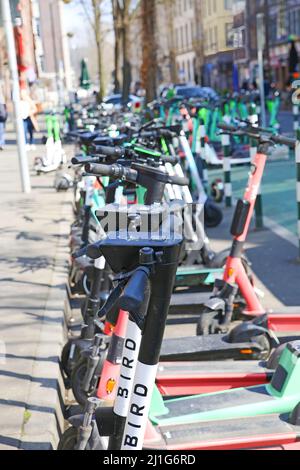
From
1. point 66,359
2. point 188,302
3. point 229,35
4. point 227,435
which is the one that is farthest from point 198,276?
point 227,435

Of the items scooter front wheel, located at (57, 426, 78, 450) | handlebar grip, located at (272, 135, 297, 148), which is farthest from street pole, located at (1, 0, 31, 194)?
scooter front wheel, located at (57, 426, 78, 450)

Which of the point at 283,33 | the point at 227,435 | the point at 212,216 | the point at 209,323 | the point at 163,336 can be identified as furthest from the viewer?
the point at 283,33

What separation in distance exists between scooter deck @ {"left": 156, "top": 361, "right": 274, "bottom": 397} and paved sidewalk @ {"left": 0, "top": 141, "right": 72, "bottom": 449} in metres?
0.61

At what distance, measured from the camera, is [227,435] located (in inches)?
143

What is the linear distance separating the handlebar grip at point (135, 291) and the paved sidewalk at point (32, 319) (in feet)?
5.96

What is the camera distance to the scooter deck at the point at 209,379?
4.43 meters

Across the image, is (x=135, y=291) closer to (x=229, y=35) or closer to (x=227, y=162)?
(x=229, y=35)

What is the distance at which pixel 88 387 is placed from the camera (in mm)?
4371

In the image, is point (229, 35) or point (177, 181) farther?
point (229, 35)

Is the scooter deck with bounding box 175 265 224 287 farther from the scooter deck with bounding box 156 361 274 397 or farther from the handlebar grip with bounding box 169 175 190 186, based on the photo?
the handlebar grip with bounding box 169 175 190 186

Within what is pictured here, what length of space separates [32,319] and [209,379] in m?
1.87

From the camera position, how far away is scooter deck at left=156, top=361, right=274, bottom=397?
14.5 ft

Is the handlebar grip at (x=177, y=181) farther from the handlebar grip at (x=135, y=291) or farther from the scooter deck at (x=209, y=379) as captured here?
the handlebar grip at (x=135, y=291)

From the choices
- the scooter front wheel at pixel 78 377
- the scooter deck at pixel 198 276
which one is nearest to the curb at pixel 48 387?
the scooter front wheel at pixel 78 377
